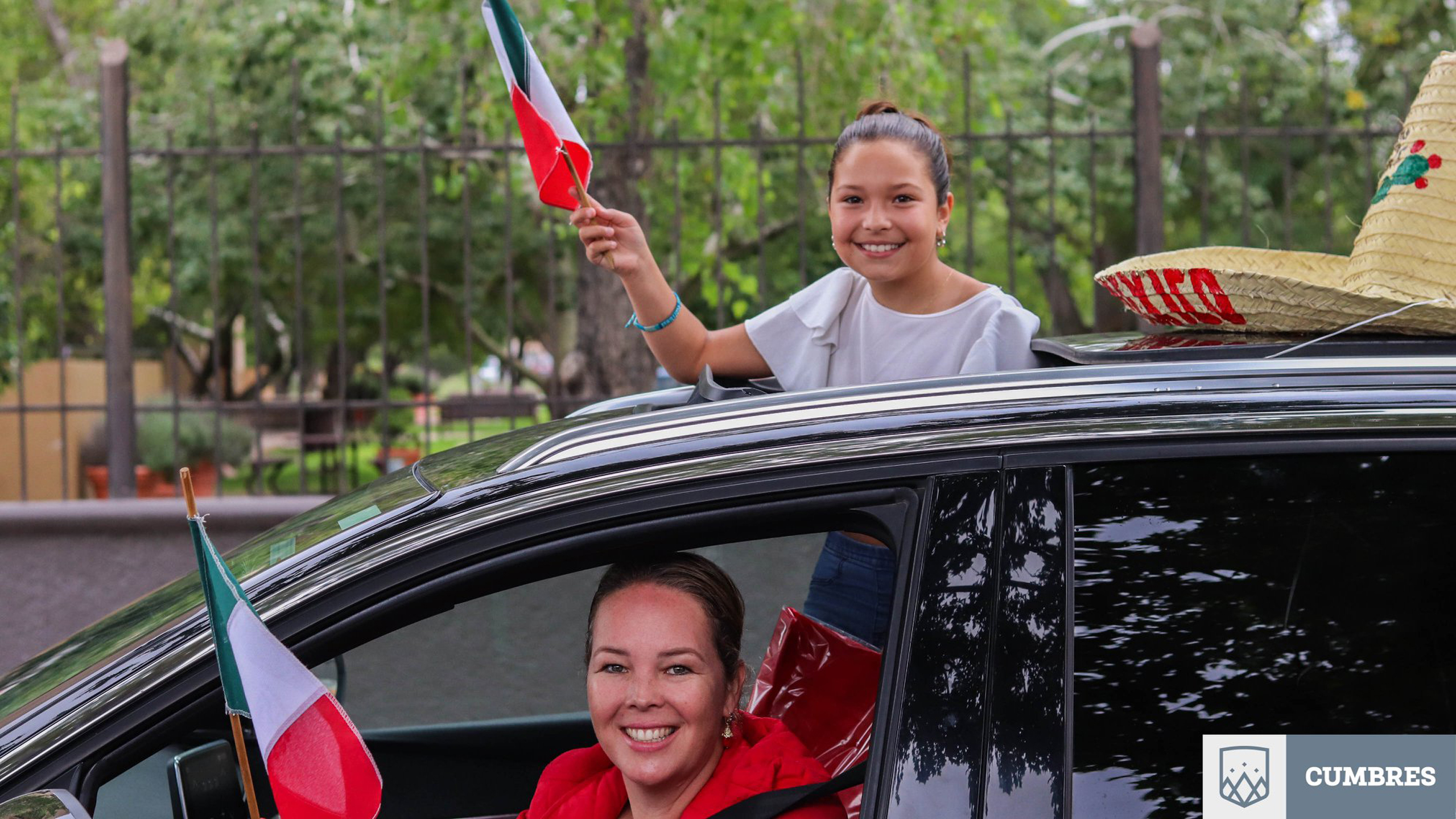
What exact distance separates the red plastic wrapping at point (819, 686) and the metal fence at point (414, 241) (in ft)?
9.73

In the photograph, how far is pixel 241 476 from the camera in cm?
1778

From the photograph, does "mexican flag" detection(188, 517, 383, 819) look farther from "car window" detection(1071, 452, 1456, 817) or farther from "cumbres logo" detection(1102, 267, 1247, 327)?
"cumbres logo" detection(1102, 267, 1247, 327)

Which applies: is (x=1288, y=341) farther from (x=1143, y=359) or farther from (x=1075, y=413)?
(x=1075, y=413)

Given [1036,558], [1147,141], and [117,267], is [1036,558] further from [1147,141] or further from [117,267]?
[117,267]

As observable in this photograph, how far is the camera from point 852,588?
2.32 meters

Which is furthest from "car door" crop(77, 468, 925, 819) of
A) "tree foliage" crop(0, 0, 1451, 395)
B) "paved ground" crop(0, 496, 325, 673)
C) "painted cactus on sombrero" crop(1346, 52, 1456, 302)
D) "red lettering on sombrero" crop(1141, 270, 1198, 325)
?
"paved ground" crop(0, 496, 325, 673)

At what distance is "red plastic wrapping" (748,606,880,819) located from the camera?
204 centimetres

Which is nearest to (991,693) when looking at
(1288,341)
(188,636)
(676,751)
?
(676,751)

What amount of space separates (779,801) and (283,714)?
0.57m

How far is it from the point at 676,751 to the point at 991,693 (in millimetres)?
433

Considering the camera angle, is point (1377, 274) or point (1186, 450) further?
point (1377, 274)

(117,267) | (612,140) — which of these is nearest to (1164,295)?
(117,267)

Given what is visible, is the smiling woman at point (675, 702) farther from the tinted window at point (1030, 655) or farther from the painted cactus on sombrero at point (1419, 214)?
the painted cactus on sombrero at point (1419, 214)

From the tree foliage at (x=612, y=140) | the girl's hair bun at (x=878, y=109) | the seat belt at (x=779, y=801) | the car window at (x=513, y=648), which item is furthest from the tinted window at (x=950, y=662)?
the tree foliage at (x=612, y=140)
